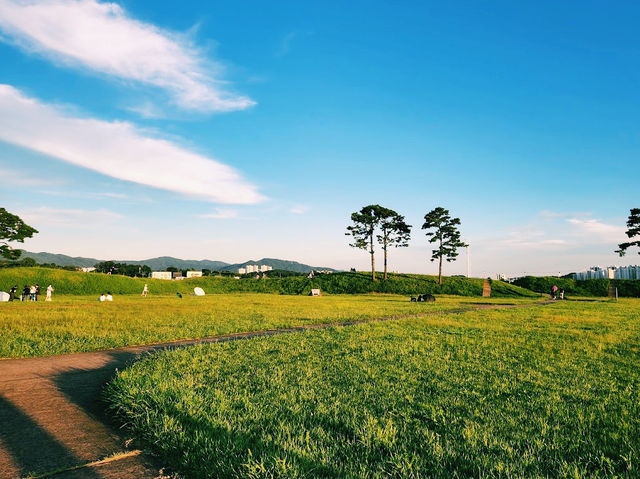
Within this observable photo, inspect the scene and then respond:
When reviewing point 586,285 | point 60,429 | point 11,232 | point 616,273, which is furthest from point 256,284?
point 616,273

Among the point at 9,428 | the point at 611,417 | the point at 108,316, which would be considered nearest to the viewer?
the point at 9,428

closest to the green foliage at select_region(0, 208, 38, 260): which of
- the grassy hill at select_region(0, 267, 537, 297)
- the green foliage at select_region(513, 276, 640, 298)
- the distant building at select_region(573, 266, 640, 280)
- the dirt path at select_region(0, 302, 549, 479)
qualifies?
the grassy hill at select_region(0, 267, 537, 297)

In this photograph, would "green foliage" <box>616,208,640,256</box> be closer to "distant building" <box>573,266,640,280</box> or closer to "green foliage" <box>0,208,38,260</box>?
"distant building" <box>573,266,640,280</box>

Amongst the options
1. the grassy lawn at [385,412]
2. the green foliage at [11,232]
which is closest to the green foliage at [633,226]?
the grassy lawn at [385,412]

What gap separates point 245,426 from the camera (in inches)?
177

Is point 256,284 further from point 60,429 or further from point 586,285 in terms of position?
point 60,429

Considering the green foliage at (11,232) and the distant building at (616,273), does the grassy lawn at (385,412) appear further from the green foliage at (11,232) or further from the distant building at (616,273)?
the distant building at (616,273)

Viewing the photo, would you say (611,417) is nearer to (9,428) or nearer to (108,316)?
(9,428)

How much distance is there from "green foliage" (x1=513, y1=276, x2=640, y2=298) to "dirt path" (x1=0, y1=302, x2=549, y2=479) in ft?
219

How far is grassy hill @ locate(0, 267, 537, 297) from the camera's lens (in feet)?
159

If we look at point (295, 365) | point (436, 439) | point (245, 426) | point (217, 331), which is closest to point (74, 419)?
point (245, 426)

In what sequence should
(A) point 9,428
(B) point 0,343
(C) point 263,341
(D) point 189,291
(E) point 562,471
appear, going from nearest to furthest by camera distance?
1. (E) point 562,471
2. (A) point 9,428
3. (B) point 0,343
4. (C) point 263,341
5. (D) point 189,291

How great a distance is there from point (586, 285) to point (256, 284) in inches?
2144

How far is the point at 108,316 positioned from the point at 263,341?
10.8 m
